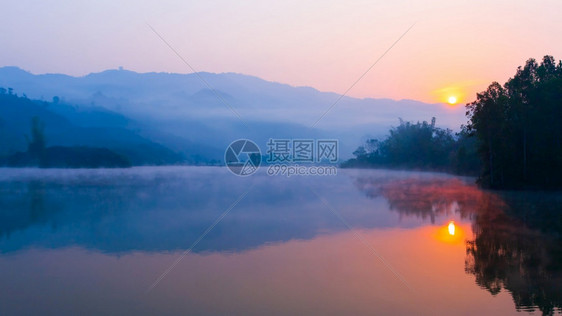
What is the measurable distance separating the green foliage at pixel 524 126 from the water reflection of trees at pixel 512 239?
340 centimetres

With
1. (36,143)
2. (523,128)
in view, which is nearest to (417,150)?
(523,128)

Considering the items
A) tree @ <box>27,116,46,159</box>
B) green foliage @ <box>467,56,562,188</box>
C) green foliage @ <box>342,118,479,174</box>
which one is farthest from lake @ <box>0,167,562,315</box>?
tree @ <box>27,116,46,159</box>

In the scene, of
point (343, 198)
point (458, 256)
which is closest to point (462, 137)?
point (343, 198)

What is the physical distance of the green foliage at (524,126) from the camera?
2806 cm

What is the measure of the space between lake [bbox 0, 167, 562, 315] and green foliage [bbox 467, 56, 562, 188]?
A: 9070 mm

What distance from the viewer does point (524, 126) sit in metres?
28.3

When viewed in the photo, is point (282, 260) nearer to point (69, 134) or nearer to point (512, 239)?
point (512, 239)

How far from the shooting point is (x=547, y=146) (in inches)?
1121

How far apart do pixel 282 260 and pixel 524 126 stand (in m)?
22.8

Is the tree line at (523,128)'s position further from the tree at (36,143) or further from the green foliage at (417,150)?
the tree at (36,143)

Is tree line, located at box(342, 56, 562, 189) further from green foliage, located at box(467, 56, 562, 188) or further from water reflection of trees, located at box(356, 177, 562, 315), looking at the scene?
water reflection of trees, located at box(356, 177, 562, 315)

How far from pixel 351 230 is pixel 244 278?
6.24m

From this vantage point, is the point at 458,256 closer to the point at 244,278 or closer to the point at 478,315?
the point at 478,315

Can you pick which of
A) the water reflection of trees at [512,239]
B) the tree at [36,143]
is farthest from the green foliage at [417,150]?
the tree at [36,143]
